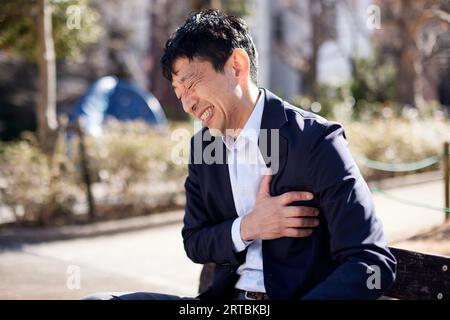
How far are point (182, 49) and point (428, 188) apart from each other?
33.7ft

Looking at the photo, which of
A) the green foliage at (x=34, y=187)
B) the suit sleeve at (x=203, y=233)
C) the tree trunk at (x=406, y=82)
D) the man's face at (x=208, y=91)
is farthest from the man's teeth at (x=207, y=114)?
the tree trunk at (x=406, y=82)

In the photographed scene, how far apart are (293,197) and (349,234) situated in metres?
0.24

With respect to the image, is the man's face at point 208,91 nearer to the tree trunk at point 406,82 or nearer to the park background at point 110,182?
the park background at point 110,182

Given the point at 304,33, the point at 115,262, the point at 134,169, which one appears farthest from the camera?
the point at 304,33

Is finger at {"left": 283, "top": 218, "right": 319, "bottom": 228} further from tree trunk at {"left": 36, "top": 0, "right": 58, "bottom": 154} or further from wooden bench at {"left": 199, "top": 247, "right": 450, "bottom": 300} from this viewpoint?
tree trunk at {"left": 36, "top": 0, "right": 58, "bottom": 154}

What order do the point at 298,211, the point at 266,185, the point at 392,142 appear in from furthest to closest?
1. the point at 392,142
2. the point at 266,185
3. the point at 298,211

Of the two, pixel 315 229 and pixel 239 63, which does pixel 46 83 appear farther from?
pixel 315 229

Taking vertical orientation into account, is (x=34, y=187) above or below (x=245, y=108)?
below

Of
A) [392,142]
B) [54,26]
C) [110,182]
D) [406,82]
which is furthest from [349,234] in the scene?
[406,82]

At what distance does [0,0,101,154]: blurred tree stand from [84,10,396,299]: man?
22.3 ft

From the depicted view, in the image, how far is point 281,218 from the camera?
88.9 inches

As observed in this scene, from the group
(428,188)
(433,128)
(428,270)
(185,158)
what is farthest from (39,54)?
(433,128)

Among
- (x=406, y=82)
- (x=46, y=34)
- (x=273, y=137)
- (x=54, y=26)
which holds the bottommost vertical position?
(x=273, y=137)

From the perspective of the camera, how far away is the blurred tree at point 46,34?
9.00 meters
